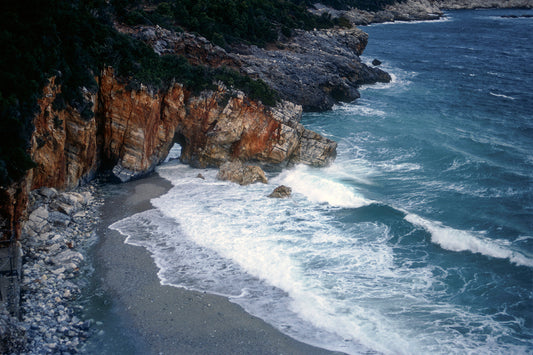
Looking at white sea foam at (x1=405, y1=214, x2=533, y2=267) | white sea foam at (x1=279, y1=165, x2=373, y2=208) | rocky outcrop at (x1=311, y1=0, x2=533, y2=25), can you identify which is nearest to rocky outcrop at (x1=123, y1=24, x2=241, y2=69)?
white sea foam at (x1=279, y1=165, x2=373, y2=208)

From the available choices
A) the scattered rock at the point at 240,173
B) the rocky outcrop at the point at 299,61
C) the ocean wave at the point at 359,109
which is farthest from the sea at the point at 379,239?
the rocky outcrop at the point at 299,61

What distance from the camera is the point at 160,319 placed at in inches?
596

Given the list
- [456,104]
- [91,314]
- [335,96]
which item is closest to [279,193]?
[91,314]

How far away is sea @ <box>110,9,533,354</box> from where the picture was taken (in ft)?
51.2

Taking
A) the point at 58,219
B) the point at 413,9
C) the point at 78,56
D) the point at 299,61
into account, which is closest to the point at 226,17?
the point at 299,61

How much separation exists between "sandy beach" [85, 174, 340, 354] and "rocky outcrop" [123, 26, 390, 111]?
1795cm

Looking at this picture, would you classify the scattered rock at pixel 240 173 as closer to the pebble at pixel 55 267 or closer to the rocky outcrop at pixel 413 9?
the pebble at pixel 55 267

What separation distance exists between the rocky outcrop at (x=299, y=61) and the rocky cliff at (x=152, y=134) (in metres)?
6.15

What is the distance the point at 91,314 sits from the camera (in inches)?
588

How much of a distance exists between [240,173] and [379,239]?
399 inches

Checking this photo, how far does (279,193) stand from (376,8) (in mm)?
94660

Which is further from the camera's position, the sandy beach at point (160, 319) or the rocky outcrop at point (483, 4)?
the rocky outcrop at point (483, 4)

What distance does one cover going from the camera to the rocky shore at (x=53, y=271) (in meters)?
13.1

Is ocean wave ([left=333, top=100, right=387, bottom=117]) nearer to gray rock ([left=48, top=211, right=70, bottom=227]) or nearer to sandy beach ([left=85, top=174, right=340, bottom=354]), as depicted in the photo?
sandy beach ([left=85, top=174, right=340, bottom=354])
